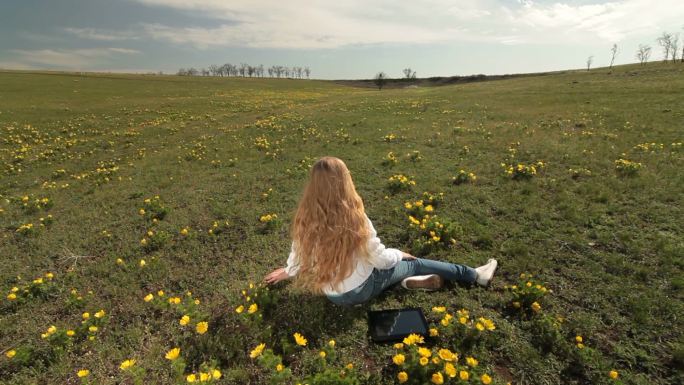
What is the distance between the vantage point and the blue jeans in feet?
17.4

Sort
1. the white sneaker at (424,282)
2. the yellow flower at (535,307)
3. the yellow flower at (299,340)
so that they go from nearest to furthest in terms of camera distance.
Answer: the yellow flower at (299,340)
the yellow flower at (535,307)
the white sneaker at (424,282)

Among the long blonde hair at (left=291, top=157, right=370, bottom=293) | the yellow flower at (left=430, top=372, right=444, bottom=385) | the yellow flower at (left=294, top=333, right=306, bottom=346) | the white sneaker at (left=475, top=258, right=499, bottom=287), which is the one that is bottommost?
the yellow flower at (left=294, top=333, right=306, bottom=346)

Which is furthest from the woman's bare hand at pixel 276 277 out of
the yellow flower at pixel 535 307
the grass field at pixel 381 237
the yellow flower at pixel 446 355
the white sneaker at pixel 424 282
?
the yellow flower at pixel 535 307

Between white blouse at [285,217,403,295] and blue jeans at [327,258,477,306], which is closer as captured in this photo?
white blouse at [285,217,403,295]

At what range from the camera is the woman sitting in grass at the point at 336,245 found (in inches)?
194

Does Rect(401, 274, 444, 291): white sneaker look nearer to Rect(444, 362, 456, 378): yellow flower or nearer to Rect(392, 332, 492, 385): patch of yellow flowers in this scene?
Rect(392, 332, 492, 385): patch of yellow flowers

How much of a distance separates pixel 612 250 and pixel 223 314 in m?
7.20

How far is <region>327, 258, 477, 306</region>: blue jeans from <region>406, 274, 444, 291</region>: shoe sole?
10 cm

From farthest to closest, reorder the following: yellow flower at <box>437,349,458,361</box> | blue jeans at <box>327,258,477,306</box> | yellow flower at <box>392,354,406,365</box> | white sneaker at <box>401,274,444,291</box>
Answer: white sneaker at <box>401,274,444,291</box>
blue jeans at <box>327,258,477,306</box>
yellow flower at <box>392,354,406,365</box>
yellow flower at <box>437,349,458,361</box>

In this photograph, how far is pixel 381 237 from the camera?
7910 mm

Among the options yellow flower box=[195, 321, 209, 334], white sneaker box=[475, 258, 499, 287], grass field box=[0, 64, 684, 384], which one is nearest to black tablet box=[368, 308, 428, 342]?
grass field box=[0, 64, 684, 384]

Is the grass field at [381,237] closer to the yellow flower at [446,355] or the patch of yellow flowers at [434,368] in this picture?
the patch of yellow flowers at [434,368]

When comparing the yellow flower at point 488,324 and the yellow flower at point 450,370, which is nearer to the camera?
the yellow flower at point 450,370

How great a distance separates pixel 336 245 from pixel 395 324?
1461 mm
